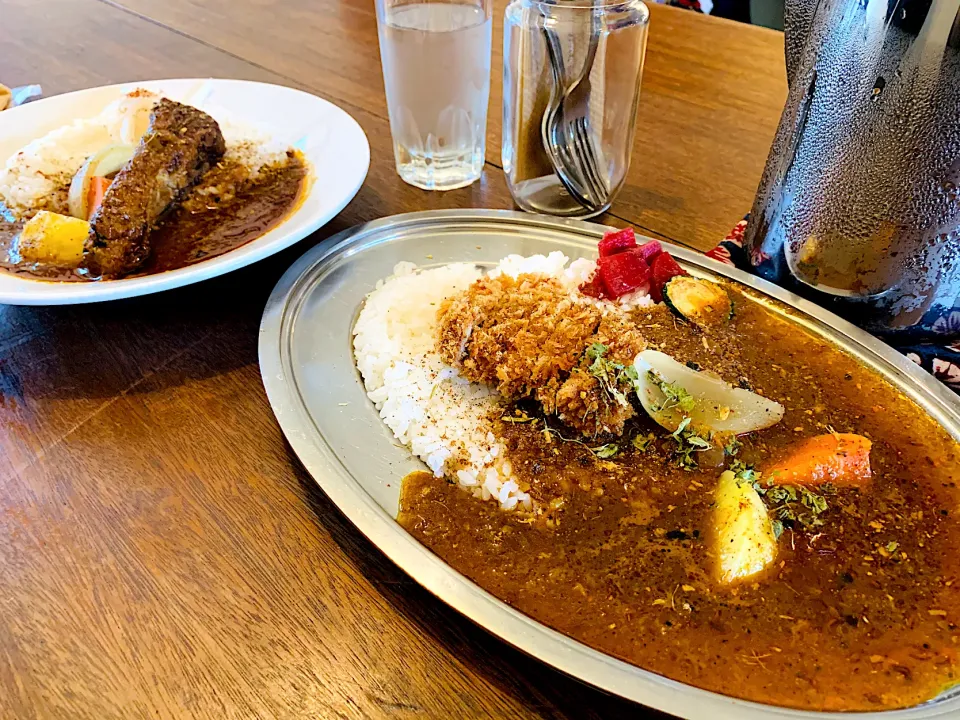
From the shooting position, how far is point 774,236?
51.5 inches

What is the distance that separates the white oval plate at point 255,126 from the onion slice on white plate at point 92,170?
0.88 ft

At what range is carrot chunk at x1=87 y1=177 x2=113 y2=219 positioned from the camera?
149 cm

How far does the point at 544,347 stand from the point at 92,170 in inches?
45.9

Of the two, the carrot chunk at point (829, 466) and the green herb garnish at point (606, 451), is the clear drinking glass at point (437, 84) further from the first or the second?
the carrot chunk at point (829, 466)

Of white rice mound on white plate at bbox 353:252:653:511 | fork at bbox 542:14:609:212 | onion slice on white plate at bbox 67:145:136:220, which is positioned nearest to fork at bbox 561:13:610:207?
fork at bbox 542:14:609:212

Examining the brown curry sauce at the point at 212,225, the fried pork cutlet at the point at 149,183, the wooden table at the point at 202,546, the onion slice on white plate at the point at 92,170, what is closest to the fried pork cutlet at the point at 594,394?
the wooden table at the point at 202,546

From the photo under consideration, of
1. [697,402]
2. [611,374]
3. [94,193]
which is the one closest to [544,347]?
[611,374]

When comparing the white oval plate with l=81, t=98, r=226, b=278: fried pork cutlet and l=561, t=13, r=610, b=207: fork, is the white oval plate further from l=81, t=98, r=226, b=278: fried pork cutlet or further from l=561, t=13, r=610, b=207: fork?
l=561, t=13, r=610, b=207: fork

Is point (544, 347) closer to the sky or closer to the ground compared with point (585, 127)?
closer to the ground

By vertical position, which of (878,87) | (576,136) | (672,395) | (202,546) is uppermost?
(878,87)

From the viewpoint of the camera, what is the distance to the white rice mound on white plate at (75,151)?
4.92 ft

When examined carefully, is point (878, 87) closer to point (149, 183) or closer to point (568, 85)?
point (568, 85)

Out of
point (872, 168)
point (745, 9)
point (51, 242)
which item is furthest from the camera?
point (745, 9)

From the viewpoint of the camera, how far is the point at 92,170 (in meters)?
1.52
